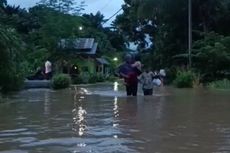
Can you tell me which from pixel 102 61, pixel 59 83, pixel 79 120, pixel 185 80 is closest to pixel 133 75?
pixel 79 120

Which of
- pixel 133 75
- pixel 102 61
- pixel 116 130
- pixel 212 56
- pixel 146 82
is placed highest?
pixel 102 61

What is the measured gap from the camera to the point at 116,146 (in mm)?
8195

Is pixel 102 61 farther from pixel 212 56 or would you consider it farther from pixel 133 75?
pixel 133 75

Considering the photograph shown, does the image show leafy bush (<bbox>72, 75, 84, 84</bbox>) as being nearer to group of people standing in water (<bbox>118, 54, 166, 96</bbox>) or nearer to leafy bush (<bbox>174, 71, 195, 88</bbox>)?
leafy bush (<bbox>174, 71, 195, 88</bbox>)

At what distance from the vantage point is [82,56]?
57.9 metres

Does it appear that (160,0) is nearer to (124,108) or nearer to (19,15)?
(124,108)

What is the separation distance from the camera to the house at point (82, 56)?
45250 mm

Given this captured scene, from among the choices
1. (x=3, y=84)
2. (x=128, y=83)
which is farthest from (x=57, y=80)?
(x=128, y=83)

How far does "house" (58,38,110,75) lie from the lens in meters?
45.2

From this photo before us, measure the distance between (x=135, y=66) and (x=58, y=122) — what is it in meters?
8.50

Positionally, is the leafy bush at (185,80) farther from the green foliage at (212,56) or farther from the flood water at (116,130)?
the flood water at (116,130)

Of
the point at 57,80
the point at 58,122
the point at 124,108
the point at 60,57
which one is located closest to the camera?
the point at 58,122

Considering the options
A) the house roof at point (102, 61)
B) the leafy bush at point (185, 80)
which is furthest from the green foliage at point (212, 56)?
the house roof at point (102, 61)

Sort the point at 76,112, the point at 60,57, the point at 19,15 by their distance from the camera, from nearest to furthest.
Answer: the point at 76,112
the point at 60,57
the point at 19,15
